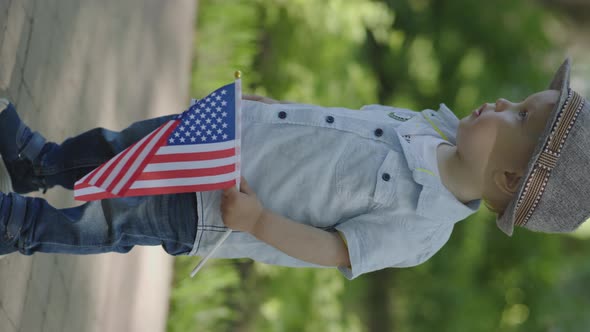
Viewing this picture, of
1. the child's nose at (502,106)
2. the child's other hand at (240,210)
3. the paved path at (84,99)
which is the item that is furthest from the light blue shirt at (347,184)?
the paved path at (84,99)

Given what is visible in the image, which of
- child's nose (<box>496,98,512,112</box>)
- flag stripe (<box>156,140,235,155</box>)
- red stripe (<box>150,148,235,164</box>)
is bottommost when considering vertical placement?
red stripe (<box>150,148,235,164</box>)

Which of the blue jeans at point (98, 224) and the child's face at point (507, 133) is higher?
the child's face at point (507, 133)

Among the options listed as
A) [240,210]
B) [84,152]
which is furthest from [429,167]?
[84,152]

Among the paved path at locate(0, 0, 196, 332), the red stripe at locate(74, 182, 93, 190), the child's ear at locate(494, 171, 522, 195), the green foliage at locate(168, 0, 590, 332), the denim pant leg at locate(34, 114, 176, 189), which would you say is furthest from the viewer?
the green foliage at locate(168, 0, 590, 332)

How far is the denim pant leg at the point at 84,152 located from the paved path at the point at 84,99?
337 mm

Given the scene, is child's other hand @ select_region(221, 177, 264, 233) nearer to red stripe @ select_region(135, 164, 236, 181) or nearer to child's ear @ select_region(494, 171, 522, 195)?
red stripe @ select_region(135, 164, 236, 181)

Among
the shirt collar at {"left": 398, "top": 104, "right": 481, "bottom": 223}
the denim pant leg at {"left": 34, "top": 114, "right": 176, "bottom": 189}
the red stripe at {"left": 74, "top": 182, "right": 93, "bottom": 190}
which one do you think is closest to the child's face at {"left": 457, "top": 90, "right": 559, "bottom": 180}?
the shirt collar at {"left": 398, "top": 104, "right": 481, "bottom": 223}

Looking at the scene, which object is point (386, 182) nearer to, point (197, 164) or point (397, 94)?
point (197, 164)

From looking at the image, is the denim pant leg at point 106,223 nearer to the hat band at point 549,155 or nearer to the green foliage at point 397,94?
Result: the hat band at point 549,155

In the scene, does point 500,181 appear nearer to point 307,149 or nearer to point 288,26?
point 307,149

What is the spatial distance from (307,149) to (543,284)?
4.78m

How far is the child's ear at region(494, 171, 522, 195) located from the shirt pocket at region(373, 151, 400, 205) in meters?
0.33

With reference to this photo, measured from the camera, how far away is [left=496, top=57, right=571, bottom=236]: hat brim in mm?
2244

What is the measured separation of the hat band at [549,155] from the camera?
224 cm
